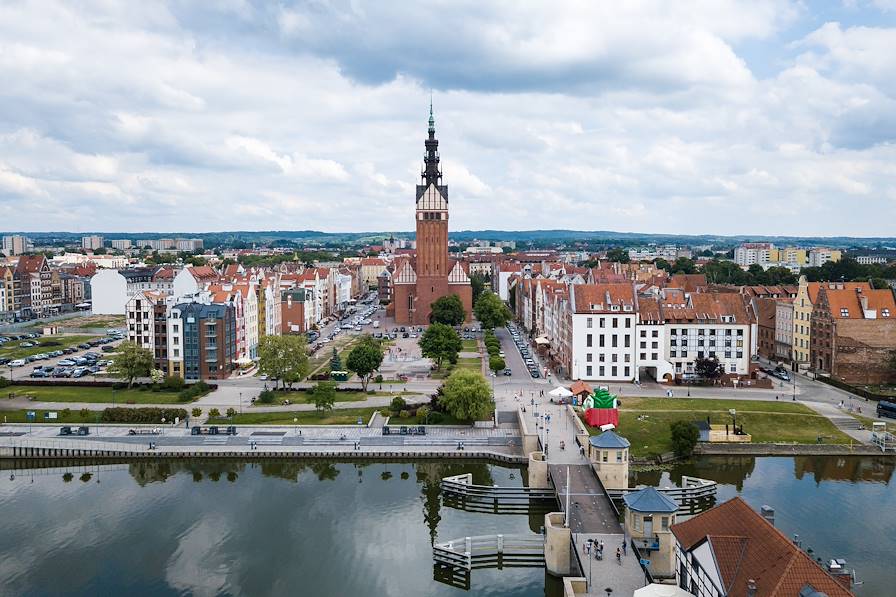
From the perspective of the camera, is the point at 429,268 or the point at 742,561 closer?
the point at 742,561

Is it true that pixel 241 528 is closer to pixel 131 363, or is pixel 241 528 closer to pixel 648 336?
pixel 131 363

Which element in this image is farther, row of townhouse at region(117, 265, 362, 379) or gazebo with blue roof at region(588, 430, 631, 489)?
row of townhouse at region(117, 265, 362, 379)

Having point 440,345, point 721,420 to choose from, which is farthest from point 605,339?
point 721,420

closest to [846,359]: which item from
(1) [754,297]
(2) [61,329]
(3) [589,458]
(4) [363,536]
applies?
(1) [754,297]

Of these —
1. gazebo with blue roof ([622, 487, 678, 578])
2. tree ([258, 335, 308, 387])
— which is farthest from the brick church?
gazebo with blue roof ([622, 487, 678, 578])

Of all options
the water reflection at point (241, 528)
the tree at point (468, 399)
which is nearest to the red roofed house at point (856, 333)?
the tree at point (468, 399)

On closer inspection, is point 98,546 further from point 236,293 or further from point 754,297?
point 754,297

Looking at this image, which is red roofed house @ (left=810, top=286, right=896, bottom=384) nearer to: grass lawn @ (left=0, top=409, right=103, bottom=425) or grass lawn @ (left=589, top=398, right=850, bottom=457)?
grass lawn @ (left=589, top=398, right=850, bottom=457)
